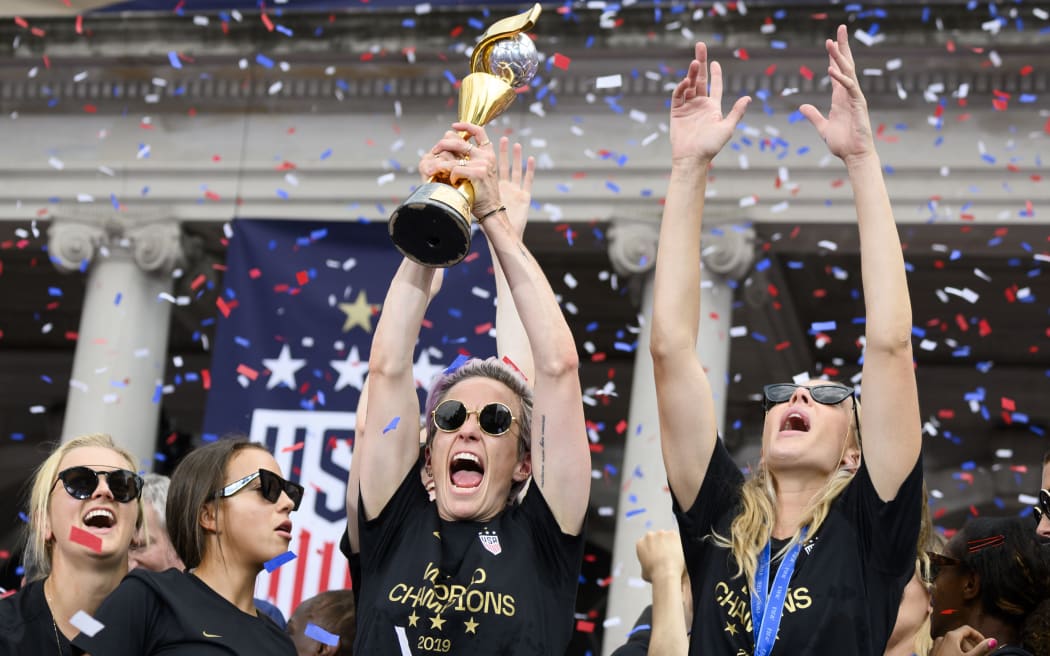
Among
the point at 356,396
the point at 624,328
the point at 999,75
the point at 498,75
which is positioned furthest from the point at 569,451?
the point at 624,328

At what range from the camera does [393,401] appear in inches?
179

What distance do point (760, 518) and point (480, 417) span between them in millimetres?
823

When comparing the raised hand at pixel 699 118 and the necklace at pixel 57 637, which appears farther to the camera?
the necklace at pixel 57 637

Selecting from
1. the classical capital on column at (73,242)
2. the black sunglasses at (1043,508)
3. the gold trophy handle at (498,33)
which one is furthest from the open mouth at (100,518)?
the classical capital on column at (73,242)

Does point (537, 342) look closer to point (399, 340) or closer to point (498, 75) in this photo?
point (399, 340)

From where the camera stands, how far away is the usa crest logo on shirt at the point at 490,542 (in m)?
4.39

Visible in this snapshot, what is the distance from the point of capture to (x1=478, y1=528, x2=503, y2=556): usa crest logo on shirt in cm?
439

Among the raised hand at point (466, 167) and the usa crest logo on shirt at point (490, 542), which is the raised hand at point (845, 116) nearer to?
the raised hand at point (466, 167)

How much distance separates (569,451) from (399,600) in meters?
0.60

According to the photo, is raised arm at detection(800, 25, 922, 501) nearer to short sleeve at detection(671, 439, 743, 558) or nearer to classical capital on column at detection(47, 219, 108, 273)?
short sleeve at detection(671, 439, 743, 558)

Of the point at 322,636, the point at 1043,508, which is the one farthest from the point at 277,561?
the point at 1043,508

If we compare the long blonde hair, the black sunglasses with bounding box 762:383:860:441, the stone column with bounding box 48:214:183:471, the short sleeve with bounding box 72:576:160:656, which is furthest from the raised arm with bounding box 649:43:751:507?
the stone column with bounding box 48:214:183:471

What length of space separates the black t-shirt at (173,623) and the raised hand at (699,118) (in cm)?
185

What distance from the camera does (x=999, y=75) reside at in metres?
10.4
